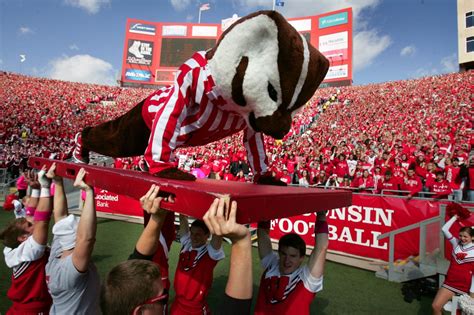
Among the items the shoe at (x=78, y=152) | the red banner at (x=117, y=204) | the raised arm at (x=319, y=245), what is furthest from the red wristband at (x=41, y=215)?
the red banner at (x=117, y=204)

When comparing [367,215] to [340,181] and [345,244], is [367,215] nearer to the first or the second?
[345,244]

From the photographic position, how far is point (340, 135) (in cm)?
1677

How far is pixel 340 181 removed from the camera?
866cm

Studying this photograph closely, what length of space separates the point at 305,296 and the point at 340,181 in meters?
6.98

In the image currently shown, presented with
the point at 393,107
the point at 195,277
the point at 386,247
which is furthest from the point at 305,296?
the point at 393,107

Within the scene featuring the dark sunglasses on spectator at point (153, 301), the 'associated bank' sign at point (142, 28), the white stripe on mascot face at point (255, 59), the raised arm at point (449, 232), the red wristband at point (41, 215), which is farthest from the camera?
the 'associated bank' sign at point (142, 28)

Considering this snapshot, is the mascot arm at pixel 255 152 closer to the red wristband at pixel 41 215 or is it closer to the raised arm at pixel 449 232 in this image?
the red wristband at pixel 41 215

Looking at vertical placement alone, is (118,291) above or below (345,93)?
below

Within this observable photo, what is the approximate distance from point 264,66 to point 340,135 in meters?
16.0

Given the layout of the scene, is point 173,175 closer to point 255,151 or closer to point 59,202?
point 255,151

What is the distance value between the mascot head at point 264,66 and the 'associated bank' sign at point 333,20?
35.5m

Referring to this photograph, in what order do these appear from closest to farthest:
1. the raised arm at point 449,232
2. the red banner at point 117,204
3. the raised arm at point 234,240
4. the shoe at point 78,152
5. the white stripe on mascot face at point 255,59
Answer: the raised arm at point 234,240
the white stripe on mascot face at point 255,59
the shoe at point 78,152
the raised arm at point 449,232
the red banner at point 117,204

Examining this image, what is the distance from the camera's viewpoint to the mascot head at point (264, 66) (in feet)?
5.51

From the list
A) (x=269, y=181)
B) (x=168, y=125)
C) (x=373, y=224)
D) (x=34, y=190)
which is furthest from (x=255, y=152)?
(x=373, y=224)
